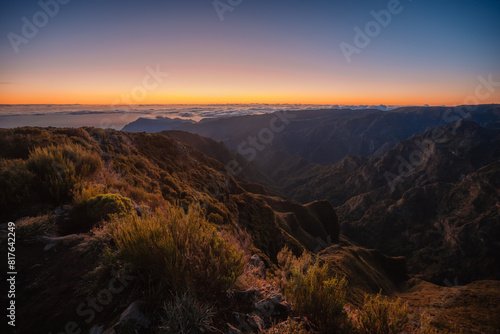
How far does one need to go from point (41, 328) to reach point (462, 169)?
270 meters

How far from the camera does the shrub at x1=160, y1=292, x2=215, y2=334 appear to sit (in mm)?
2424

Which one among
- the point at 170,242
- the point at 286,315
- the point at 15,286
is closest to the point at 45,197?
the point at 15,286

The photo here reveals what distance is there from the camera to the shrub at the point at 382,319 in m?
3.21

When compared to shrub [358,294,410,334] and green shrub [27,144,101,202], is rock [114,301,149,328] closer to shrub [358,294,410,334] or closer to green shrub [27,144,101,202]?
shrub [358,294,410,334]

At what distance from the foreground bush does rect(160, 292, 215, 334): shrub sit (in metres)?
0.32

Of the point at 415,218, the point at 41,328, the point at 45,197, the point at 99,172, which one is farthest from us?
the point at 415,218

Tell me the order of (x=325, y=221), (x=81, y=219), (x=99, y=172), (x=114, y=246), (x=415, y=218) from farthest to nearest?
1. (x=415, y=218)
2. (x=325, y=221)
3. (x=99, y=172)
4. (x=81, y=219)
5. (x=114, y=246)

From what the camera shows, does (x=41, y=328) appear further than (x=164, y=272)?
No

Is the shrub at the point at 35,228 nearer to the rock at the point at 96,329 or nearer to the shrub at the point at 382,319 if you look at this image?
the rock at the point at 96,329

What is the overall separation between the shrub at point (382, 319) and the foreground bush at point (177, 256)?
212 centimetres

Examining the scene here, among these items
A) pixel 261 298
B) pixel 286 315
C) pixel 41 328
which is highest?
pixel 41 328

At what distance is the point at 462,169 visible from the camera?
624ft

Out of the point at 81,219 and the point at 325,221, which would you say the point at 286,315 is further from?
the point at 325,221

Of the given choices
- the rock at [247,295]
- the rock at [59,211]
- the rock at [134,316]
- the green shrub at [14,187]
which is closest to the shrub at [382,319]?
the rock at [247,295]
